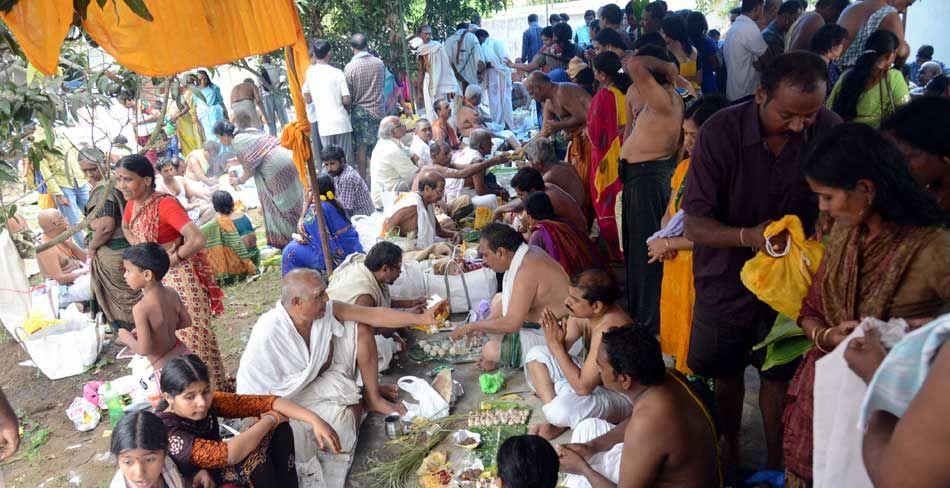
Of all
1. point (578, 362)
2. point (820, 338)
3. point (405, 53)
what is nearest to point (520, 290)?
point (578, 362)

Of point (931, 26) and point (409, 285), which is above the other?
point (931, 26)

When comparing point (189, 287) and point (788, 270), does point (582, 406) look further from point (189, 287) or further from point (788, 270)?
point (189, 287)

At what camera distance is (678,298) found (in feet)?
11.7

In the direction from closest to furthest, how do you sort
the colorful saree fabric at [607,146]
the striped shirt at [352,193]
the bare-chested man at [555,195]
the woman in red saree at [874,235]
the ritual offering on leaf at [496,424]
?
the woman in red saree at [874,235]
the ritual offering on leaf at [496,424]
the bare-chested man at [555,195]
the colorful saree fabric at [607,146]
the striped shirt at [352,193]

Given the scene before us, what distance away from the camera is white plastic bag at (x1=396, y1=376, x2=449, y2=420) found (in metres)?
4.12

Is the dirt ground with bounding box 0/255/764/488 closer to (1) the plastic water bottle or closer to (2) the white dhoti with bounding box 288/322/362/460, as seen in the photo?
(1) the plastic water bottle

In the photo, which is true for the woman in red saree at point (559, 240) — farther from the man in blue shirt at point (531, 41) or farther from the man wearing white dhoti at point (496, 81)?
the man in blue shirt at point (531, 41)

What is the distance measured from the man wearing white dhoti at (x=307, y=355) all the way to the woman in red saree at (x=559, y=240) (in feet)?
4.65

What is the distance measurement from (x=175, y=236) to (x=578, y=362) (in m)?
2.93

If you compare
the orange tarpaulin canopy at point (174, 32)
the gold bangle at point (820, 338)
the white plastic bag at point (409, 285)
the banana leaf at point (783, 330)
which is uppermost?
the orange tarpaulin canopy at point (174, 32)

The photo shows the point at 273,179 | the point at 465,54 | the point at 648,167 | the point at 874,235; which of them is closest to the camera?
the point at 874,235

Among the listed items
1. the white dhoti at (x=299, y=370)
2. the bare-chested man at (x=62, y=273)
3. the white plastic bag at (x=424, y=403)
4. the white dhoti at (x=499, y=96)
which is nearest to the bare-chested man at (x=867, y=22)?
the white plastic bag at (x=424, y=403)

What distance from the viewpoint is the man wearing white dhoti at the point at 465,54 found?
12.3 metres

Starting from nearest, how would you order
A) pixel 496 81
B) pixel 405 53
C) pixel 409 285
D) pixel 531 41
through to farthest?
pixel 409 285, pixel 405 53, pixel 496 81, pixel 531 41
